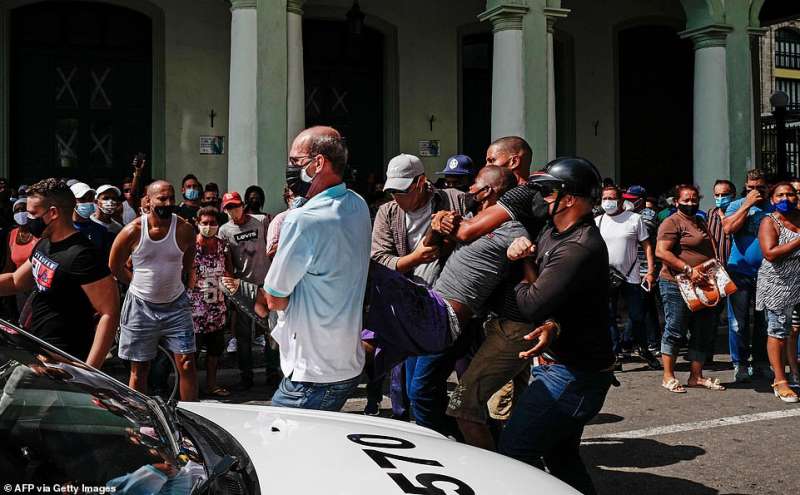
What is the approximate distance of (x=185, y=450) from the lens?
2223 mm

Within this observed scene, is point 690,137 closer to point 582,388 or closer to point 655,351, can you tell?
point 655,351

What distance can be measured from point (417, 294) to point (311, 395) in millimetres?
614

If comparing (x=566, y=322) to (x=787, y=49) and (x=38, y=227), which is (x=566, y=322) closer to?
(x=38, y=227)

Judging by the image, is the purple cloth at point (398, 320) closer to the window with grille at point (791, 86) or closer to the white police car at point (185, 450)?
the white police car at point (185, 450)

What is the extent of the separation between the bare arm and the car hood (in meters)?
1.81

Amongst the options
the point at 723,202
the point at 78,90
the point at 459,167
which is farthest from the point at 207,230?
the point at 78,90

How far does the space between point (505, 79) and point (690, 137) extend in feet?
25.2

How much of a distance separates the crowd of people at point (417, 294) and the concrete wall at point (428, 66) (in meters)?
9.00

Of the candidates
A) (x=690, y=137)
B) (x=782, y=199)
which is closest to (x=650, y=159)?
(x=690, y=137)

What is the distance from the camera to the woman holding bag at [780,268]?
7539 mm

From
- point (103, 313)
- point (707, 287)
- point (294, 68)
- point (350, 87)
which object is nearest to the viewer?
point (103, 313)

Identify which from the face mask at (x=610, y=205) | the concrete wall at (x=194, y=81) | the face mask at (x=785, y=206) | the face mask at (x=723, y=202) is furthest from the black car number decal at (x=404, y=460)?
the concrete wall at (x=194, y=81)

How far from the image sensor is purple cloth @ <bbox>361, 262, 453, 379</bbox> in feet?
12.4

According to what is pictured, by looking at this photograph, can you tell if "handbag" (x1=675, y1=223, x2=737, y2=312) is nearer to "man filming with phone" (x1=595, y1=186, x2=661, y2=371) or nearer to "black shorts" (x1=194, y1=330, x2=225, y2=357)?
"man filming with phone" (x1=595, y1=186, x2=661, y2=371)
